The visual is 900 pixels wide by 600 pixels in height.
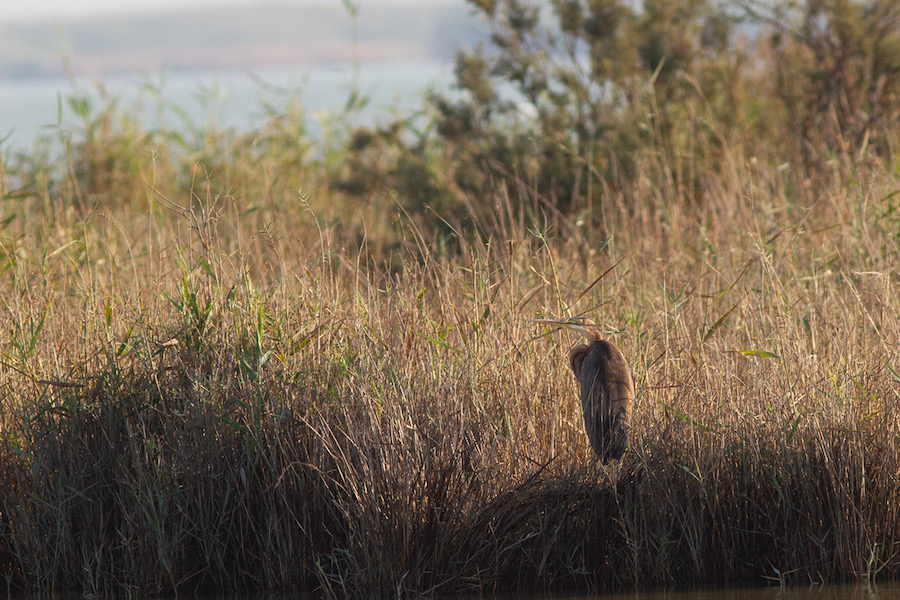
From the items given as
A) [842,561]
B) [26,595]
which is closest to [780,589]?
[842,561]

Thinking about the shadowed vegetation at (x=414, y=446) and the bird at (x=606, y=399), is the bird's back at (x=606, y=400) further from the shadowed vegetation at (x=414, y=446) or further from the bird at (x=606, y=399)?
the shadowed vegetation at (x=414, y=446)

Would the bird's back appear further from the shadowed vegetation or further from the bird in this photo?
the shadowed vegetation

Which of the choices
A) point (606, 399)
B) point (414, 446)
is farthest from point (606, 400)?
point (414, 446)

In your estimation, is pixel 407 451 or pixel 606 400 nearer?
pixel 407 451

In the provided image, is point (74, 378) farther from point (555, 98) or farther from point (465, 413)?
point (555, 98)

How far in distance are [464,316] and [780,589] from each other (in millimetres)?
2055

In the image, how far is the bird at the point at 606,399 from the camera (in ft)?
14.5

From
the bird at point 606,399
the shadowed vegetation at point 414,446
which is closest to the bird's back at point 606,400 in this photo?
the bird at point 606,399

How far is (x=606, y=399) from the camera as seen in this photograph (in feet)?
14.7

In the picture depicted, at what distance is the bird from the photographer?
443 cm

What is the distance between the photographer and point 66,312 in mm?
5426

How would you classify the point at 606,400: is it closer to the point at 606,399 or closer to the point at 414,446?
the point at 606,399

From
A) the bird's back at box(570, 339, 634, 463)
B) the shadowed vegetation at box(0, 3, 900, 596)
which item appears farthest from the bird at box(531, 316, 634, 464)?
the shadowed vegetation at box(0, 3, 900, 596)

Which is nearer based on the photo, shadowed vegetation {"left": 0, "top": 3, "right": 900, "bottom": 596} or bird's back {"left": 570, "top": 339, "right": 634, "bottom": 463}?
shadowed vegetation {"left": 0, "top": 3, "right": 900, "bottom": 596}
